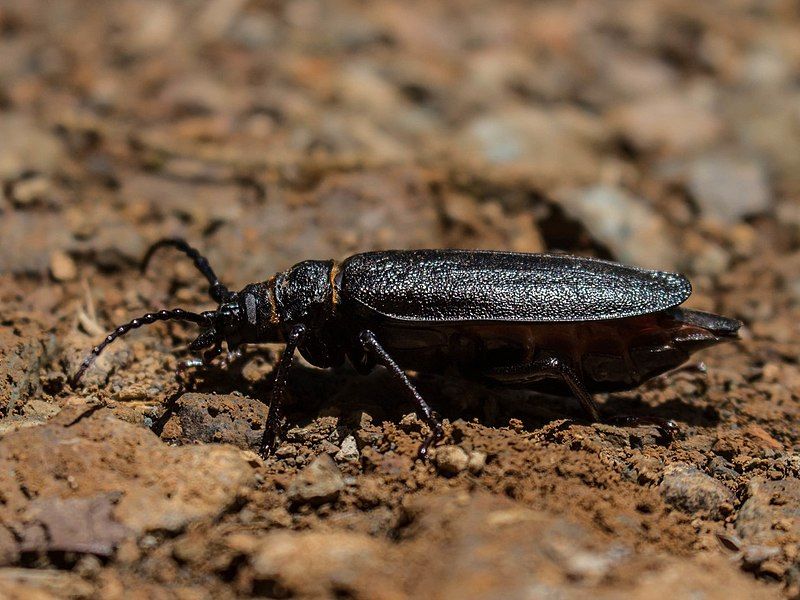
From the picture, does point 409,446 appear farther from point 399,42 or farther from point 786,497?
point 399,42

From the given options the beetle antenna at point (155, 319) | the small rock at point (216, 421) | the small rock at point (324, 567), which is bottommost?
the small rock at point (324, 567)

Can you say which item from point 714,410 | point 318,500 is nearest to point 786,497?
point 714,410

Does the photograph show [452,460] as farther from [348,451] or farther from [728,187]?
[728,187]

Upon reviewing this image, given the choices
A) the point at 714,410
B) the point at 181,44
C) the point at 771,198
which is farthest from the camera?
the point at 181,44

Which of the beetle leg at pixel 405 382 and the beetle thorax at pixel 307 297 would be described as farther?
the beetle thorax at pixel 307 297

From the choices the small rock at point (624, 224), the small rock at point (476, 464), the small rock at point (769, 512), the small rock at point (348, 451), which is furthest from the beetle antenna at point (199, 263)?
the small rock at point (769, 512)

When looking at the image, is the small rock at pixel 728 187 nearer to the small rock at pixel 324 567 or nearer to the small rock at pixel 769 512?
the small rock at pixel 769 512
